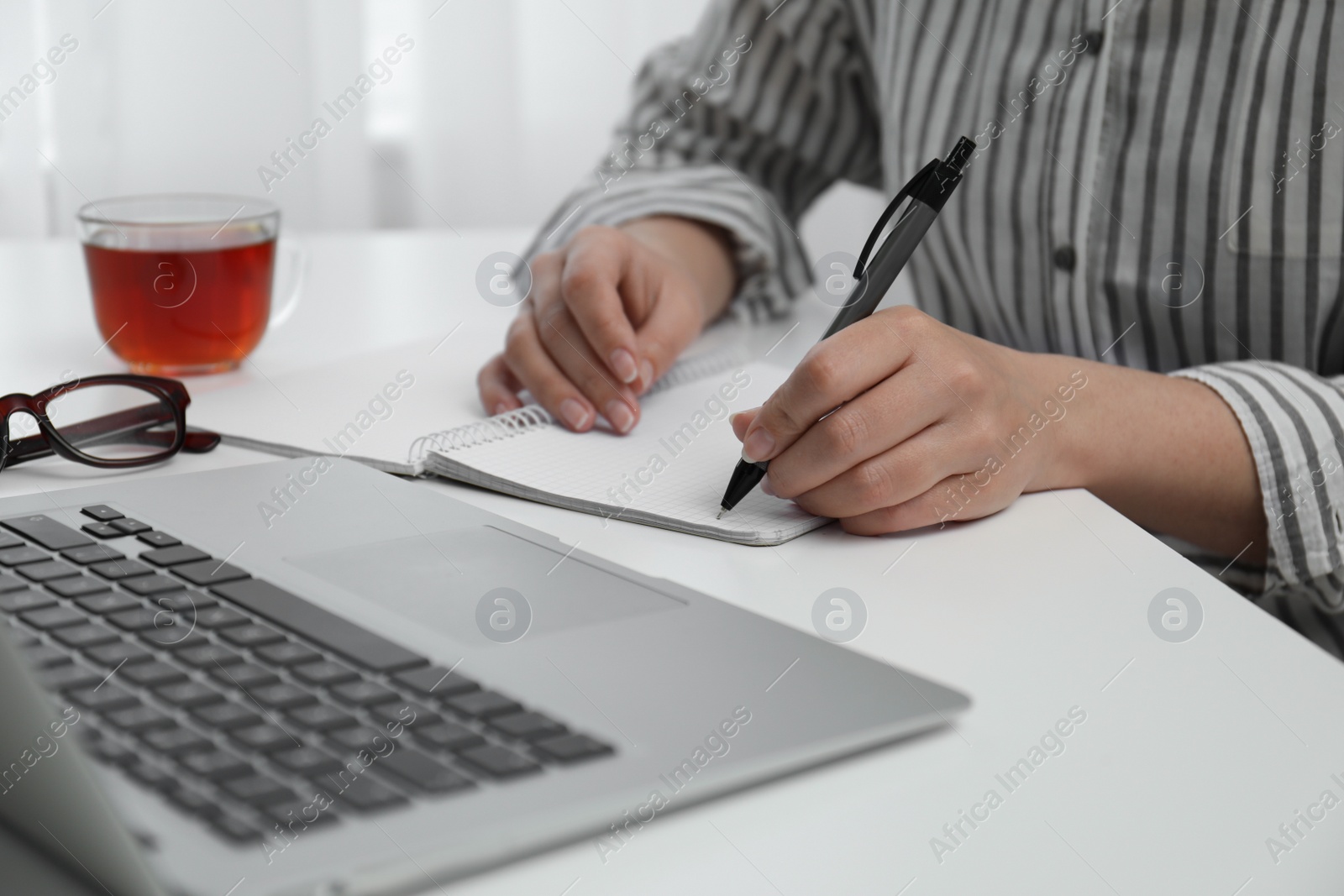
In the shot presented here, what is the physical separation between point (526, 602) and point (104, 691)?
15cm

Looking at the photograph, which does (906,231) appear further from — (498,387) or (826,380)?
(498,387)

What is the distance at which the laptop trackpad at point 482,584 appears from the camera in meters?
0.41

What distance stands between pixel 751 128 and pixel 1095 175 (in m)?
0.35

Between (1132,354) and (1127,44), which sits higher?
(1127,44)

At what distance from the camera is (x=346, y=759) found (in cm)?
29

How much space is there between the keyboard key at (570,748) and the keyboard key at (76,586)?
18 centimetres

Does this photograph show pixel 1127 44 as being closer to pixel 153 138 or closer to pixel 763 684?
pixel 763 684

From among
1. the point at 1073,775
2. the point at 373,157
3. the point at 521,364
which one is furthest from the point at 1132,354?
the point at 373,157

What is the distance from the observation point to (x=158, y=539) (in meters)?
0.45

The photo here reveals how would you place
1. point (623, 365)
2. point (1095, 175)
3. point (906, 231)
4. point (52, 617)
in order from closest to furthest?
1. point (52, 617)
2. point (906, 231)
3. point (623, 365)
4. point (1095, 175)

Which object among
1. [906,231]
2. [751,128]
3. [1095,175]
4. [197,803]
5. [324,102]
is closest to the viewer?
[197,803]

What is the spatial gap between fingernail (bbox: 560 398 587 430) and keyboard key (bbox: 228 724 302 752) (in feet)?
1.27

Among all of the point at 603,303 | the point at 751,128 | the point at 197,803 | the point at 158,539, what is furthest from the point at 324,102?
the point at 197,803

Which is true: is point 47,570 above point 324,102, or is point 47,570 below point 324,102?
above
